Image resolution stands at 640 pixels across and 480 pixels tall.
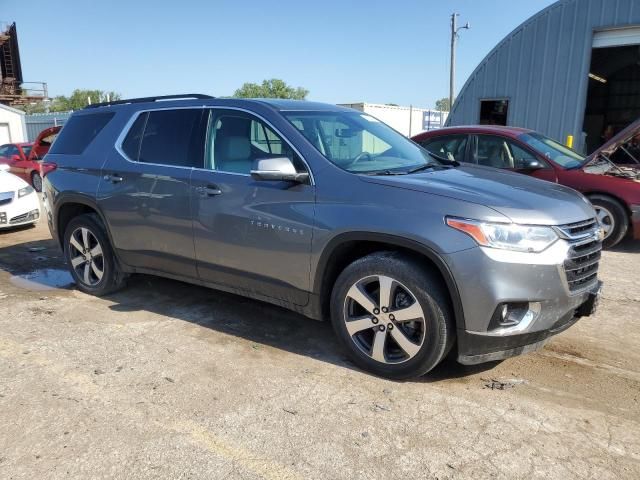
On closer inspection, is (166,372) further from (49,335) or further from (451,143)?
(451,143)

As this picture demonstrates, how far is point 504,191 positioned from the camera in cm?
329

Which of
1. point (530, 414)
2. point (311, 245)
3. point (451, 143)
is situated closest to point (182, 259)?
point (311, 245)

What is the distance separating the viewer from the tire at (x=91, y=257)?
4.97 meters

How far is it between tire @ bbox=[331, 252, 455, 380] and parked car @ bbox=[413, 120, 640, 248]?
3861 millimetres

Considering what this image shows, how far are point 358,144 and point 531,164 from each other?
12.0 ft

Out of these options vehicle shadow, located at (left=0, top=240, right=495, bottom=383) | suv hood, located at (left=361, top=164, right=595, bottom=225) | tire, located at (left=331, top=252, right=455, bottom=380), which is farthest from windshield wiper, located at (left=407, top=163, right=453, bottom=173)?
vehicle shadow, located at (left=0, top=240, right=495, bottom=383)

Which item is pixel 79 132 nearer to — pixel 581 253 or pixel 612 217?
pixel 581 253

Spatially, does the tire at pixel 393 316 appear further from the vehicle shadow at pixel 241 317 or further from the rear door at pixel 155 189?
the rear door at pixel 155 189

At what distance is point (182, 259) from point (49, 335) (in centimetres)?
123

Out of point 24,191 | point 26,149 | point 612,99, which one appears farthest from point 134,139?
point 612,99

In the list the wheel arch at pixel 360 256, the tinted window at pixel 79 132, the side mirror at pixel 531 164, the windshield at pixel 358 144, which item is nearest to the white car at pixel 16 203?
the tinted window at pixel 79 132

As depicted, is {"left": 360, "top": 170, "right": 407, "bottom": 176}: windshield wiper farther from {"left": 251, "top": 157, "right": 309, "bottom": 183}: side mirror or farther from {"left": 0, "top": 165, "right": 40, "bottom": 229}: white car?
{"left": 0, "top": 165, "right": 40, "bottom": 229}: white car

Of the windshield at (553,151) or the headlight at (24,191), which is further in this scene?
the headlight at (24,191)

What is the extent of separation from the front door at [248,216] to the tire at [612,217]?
5.07 meters
